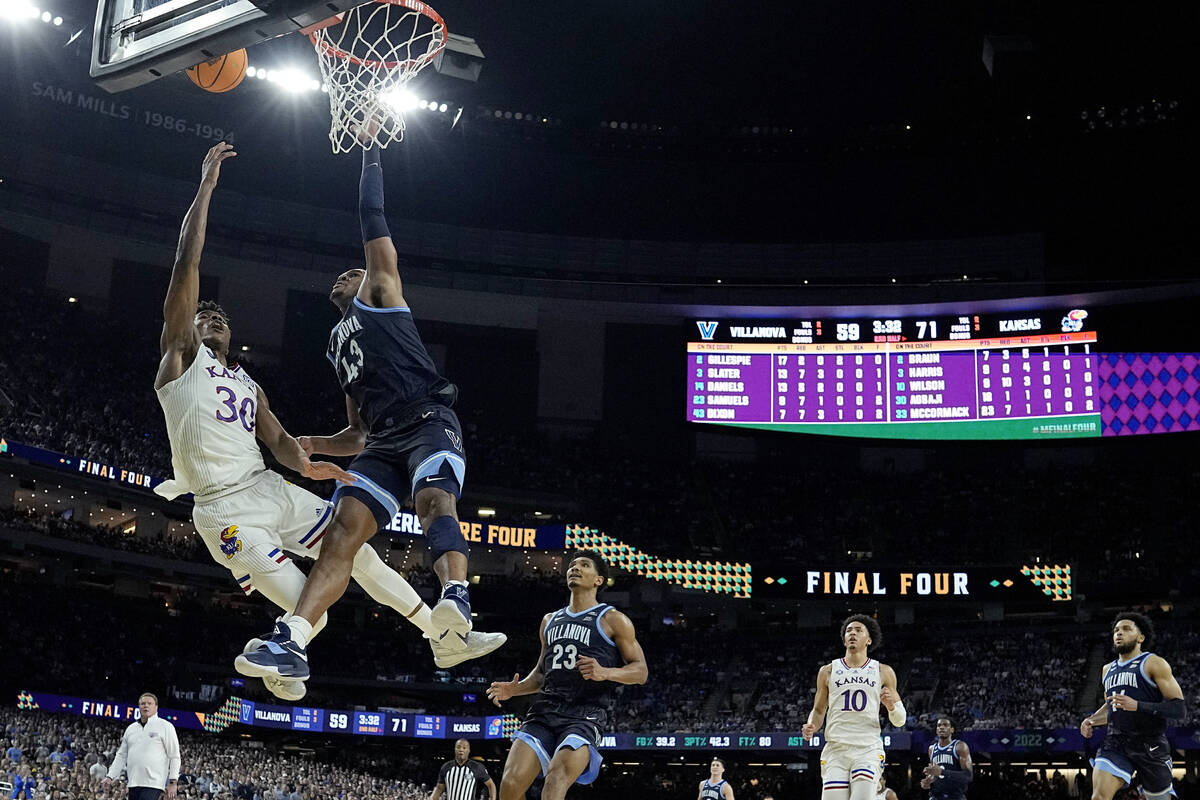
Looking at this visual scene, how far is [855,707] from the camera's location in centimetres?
933

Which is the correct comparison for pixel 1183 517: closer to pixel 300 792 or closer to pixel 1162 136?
pixel 1162 136

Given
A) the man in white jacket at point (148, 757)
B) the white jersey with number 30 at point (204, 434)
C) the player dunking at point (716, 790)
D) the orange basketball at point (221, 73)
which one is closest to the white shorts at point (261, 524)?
the white jersey with number 30 at point (204, 434)

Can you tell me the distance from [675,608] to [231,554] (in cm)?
3411

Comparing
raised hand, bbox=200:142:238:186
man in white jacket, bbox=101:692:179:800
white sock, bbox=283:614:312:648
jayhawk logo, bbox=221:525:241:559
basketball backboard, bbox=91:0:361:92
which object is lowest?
man in white jacket, bbox=101:692:179:800

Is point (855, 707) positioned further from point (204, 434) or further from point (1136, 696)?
point (204, 434)

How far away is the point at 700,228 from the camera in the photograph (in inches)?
1502

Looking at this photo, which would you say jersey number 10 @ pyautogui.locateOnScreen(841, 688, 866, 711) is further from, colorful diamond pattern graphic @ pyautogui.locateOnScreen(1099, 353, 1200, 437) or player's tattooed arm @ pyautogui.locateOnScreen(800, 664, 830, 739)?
colorful diamond pattern graphic @ pyautogui.locateOnScreen(1099, 353, 1200, 437)

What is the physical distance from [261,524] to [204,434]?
0.60m

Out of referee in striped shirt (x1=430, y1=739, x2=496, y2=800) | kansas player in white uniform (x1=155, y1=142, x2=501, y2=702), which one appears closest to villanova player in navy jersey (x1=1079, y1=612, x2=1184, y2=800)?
kansas player in white uniform (x1=155, y1=142, x2=501, y2=702)

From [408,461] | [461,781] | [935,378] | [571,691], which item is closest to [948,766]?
[461,781]

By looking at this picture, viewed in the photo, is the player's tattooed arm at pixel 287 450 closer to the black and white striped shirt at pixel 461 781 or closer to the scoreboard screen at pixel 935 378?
the black and white striped shirt at pixel 461 781

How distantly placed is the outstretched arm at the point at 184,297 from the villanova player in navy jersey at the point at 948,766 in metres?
9.80

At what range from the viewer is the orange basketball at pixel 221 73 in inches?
335

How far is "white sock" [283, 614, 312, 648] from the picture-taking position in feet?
19.7
